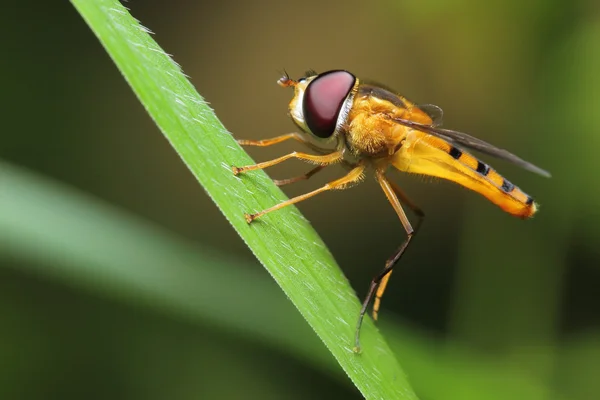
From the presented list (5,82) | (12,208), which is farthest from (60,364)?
(5,82)

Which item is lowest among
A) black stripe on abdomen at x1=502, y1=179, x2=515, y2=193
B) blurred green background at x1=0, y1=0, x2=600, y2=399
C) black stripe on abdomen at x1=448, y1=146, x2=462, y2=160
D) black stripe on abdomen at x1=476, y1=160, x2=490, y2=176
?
blurred green background at x1=0, y1=0, x2=600, y2=399

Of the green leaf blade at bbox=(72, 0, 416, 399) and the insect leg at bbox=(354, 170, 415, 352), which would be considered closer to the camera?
A: the green leaf blade at bbox=(72, 0, 416, 399)

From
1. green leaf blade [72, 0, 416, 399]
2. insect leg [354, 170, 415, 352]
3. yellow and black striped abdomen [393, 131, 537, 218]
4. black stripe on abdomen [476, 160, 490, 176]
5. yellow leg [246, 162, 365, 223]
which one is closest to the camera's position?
green leaf blade [72, 0, 416, 399]

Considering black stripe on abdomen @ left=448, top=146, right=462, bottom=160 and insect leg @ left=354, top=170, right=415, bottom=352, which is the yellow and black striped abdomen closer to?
black stripe on abdomen @ left=448, top=146, right=462, bottom=160

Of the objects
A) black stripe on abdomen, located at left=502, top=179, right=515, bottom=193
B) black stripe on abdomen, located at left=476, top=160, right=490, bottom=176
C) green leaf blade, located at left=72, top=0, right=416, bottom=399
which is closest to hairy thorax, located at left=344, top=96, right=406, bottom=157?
black stripe on abdomen, located at left=476, top=160, right=490, bottom=176

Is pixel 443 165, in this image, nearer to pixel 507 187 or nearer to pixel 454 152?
pixel 454 152

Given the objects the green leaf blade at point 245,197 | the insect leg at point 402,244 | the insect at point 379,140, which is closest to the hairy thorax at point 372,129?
the insect at point 379,140

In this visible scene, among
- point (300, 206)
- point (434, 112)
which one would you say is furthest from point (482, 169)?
point (300, 206)

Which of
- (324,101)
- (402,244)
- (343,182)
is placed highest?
(324,101)
